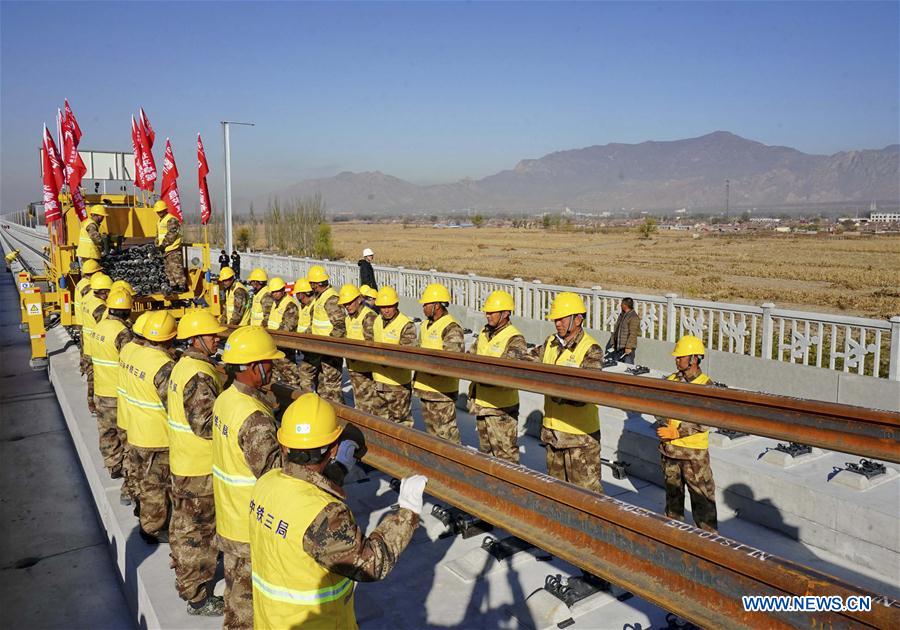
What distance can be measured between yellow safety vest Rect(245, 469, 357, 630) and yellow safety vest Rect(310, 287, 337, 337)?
6.80 m

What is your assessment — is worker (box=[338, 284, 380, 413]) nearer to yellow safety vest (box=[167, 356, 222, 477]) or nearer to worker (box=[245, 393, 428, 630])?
yellow safety vest (box=[167, 356, 222, 477])

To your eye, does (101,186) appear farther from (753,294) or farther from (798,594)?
(753,294)

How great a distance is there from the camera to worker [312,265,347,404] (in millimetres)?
9406

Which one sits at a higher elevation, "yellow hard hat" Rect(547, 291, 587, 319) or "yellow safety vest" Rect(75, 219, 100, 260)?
"yellow safety vest" Rect(75, 219, 100, 260)

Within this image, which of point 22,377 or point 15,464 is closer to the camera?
point 15,464

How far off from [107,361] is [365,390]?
115 inches

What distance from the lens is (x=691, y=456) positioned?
5539 mm

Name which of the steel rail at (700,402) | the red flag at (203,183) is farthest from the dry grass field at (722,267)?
the steel rail at (700,402)

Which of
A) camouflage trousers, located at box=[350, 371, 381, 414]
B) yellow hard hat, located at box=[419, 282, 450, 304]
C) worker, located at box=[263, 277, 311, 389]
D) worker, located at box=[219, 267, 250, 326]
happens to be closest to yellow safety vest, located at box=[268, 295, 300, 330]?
worker, located at box=[263, 277, 311, 389]

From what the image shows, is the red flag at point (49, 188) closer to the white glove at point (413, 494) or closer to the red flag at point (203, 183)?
the red flag at point (203, 183)

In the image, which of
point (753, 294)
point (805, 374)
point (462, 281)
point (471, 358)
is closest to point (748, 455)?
point (805, 374)

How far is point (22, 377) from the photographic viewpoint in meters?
14.5

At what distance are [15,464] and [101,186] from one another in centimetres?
873

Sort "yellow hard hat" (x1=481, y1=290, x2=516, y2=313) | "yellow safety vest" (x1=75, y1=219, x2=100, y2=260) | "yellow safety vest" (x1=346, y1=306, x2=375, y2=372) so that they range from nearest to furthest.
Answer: "yellow hard hat" (x1=481, y1=290, x2=516, y2=313), "yellow safety vest" (x1=346, y1=306, x2=375, y2=372), "yellow safety vest" (x1=75, y1=219, x2=100, y2=260)
